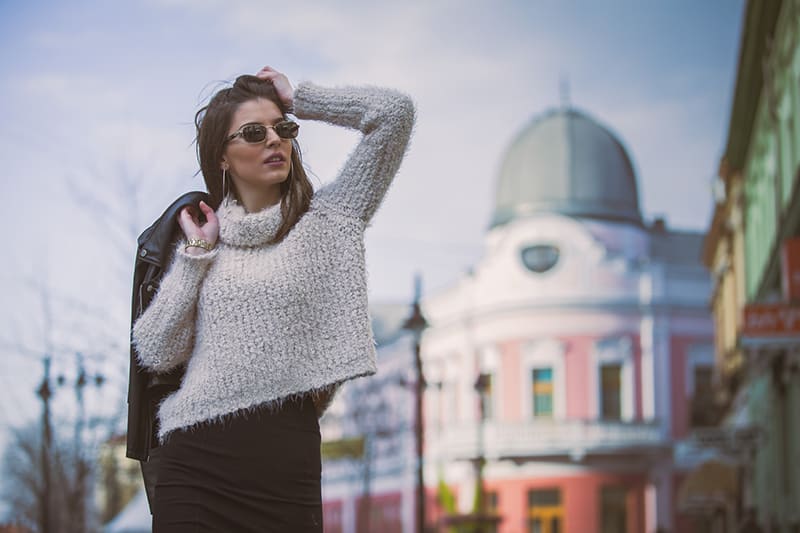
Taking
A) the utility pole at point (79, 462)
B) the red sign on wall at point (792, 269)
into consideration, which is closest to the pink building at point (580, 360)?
the utility pole at point (79, 462)

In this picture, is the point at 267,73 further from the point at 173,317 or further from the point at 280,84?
the point at 173,317

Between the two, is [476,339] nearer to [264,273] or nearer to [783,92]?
[783,92]

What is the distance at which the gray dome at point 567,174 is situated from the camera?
44.7 meters

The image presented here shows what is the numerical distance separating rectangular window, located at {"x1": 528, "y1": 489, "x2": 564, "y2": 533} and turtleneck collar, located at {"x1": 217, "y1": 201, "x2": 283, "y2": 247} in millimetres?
39324

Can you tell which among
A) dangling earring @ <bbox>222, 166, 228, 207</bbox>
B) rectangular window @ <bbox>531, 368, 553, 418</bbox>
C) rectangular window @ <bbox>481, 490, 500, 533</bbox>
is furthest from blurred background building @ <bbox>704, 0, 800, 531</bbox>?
dangling earring @ <bbox>222, 166, 228, 207</bbox>

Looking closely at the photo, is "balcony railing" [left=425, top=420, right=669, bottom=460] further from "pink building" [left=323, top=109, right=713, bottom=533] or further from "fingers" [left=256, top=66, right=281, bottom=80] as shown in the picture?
"fingers" [left=256, top=66, right=281, bottom=80]

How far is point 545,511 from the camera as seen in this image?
42.3 metres

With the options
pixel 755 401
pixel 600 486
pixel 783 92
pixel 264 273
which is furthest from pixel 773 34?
pixel 600 486

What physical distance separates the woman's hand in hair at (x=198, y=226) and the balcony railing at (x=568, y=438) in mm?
39146

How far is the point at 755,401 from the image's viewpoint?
27.5m

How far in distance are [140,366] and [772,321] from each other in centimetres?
1096

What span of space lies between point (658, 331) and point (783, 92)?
2331 centimetres

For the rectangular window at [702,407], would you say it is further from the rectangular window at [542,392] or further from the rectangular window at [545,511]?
the rectangular window at [545,511]

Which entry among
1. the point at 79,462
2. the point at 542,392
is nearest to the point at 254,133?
the point at 79,462
